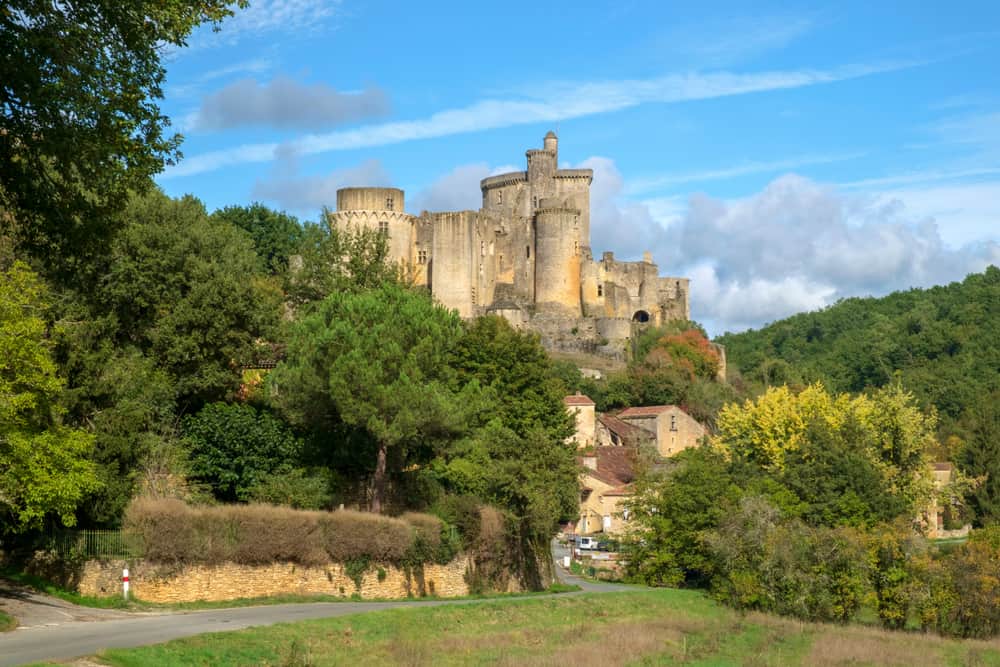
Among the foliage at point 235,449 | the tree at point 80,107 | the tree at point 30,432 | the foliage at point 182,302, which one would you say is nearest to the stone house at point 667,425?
the foliage at point 182,302

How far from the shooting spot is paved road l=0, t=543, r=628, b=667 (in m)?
19.0

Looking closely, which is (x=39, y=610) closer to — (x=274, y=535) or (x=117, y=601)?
(x=117, y=601)

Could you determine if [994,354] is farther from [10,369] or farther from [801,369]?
[10,369]

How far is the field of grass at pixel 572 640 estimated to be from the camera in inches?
858

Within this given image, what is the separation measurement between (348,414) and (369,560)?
12.8ft

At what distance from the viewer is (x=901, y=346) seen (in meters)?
116

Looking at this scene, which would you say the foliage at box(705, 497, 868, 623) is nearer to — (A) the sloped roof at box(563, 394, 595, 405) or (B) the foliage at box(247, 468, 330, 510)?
(B) the foliage at box(247, 468, 330, 510)

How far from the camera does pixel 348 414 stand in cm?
3306

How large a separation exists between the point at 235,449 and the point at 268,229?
166 feet

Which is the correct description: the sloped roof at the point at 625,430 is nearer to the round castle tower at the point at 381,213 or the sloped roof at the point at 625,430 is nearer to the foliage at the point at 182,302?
the round castle tower at the point at 381,213

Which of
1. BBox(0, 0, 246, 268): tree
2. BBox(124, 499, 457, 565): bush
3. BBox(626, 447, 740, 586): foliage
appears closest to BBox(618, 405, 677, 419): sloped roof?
BBox(626, 447, 740, 586): foliage

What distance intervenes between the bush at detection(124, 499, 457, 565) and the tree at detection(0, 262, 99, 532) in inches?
89.8

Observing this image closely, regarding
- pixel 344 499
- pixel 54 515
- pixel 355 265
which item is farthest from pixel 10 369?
pixel 355 265

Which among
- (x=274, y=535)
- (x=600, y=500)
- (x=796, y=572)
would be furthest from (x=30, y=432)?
(x=600, y=500)
